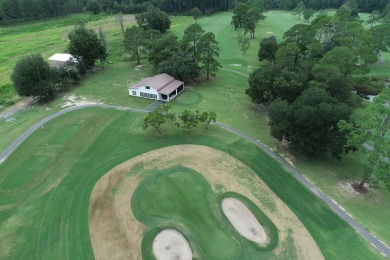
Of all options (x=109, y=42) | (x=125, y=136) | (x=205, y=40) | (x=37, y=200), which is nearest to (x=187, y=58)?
(x=205, y=40)

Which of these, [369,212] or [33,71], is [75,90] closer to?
[33,71]

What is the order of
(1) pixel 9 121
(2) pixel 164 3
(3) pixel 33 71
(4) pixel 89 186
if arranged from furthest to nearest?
(2) pixel 164 3 → (3) pixel 33 71 → (1) pixel 9 121 → (4) pixel 89 186

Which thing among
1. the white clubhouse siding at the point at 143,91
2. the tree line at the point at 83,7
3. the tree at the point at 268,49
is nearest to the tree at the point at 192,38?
the white clubhouse siding at the point at 143,91

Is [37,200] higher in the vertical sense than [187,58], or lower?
lower

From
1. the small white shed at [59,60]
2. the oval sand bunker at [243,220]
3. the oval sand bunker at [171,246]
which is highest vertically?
the small white shed at [59,60]

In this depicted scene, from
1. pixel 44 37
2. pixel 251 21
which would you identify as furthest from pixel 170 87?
pixel 44 37

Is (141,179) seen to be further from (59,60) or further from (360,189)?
(59,60)

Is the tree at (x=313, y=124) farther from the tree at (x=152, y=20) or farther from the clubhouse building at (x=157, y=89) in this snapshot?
the tree at (x=152, y=20)
